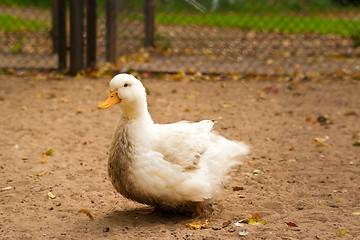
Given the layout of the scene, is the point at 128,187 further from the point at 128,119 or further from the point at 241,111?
the point at 241,111

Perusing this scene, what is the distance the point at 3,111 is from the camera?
5.48 m

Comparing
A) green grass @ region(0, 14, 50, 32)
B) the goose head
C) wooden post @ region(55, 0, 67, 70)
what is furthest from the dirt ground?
green grass @ region(0, 14, 50, 32)

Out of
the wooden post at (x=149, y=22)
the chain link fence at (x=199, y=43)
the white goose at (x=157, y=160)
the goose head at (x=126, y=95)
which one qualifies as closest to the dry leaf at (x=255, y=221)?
the white goose at (x=157, y=160)

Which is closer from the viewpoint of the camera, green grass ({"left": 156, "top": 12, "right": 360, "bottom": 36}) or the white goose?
the white goose

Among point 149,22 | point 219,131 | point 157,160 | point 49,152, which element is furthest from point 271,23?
point 157,160

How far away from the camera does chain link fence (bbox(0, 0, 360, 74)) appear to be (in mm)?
7664

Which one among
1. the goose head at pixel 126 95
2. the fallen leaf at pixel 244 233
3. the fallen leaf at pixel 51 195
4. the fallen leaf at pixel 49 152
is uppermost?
the goose head at pixel 126 95

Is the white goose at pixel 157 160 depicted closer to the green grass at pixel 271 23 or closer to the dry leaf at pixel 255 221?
the dry leaf at pixel 255 221

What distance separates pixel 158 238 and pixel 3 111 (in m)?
3.34

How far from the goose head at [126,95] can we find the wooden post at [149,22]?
5.83 meters

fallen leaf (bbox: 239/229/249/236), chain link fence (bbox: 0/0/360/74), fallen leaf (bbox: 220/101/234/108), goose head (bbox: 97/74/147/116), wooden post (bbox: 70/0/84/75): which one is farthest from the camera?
chain link fence (bbox: 0/0/360/74)

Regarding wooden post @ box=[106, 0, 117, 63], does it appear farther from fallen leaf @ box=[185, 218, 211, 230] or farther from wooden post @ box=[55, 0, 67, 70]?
fallen leaf @ box=[185, 218, 211, 230]

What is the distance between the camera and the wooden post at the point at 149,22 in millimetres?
8641

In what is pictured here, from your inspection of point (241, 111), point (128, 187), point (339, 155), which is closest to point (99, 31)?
point (241, 111)
